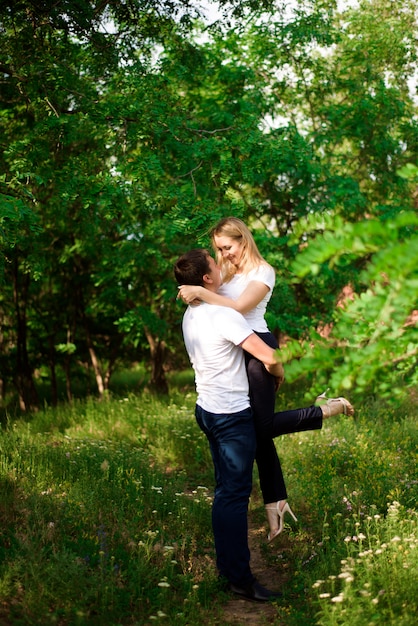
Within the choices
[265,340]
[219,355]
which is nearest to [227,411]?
[219,355]

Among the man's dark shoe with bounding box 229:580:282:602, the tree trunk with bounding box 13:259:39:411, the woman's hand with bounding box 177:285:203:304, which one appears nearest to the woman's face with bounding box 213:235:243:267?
the woman's hand with bounding box 177:285:203:304

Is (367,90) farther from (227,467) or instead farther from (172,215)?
(227,467)

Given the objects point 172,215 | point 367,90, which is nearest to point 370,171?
point 367,90

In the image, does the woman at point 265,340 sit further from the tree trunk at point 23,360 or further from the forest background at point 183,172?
the tree trunk at point 23,360

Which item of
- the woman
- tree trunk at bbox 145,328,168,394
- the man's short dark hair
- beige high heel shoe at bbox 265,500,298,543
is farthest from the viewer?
tree trunk at bbox 145,328,168,394

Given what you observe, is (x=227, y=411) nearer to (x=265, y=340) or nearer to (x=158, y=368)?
(x=265, y=340)

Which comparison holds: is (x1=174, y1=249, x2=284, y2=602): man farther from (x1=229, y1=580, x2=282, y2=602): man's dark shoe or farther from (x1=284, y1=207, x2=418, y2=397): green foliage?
(x1=284, y1=207, x2=418, y2=397): green foliage

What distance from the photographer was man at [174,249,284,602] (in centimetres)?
411

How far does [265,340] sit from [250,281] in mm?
444

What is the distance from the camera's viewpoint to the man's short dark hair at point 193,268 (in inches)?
166

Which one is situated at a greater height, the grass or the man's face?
the man's face

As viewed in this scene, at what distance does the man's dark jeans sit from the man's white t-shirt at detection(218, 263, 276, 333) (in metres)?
0.74

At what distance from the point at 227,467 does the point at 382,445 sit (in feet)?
9.86

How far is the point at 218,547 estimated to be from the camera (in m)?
4.23
